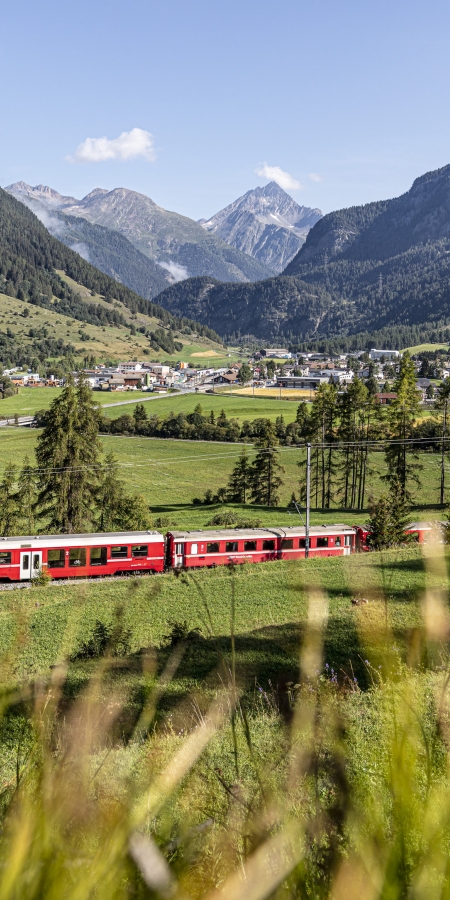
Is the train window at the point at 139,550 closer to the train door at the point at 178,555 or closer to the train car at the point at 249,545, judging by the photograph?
the train car at the point at 249,545

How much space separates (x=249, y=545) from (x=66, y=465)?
13932 mm

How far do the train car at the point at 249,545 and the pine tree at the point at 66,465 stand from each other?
1103 cm

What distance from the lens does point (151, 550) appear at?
88.5ft

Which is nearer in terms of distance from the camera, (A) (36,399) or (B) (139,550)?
(B) (139,550)

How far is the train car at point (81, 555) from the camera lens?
25609 mm

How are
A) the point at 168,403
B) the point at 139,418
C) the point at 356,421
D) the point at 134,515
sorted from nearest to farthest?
the point at 134,515 < the point at 356,421 < the point at 139,418 < the point at 168,403

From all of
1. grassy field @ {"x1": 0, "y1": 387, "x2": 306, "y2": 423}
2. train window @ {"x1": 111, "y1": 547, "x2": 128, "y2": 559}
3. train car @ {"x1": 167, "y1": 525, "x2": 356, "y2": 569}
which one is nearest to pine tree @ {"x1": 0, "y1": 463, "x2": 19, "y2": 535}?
train window @ {"x1": 111, "y1": 547, "x2": 128, "y2": 559}

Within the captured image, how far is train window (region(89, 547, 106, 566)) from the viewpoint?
2641 centimetres

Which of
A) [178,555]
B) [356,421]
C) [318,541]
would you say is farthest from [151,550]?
[356,421]

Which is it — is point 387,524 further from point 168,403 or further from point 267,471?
point 168,403

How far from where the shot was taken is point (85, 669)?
11891 mm

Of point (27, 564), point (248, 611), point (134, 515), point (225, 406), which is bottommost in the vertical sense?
point (134, 515)

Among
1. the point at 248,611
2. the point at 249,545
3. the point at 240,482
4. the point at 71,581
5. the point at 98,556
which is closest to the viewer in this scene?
the point at 248,611

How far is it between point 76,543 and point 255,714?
2058 cm
